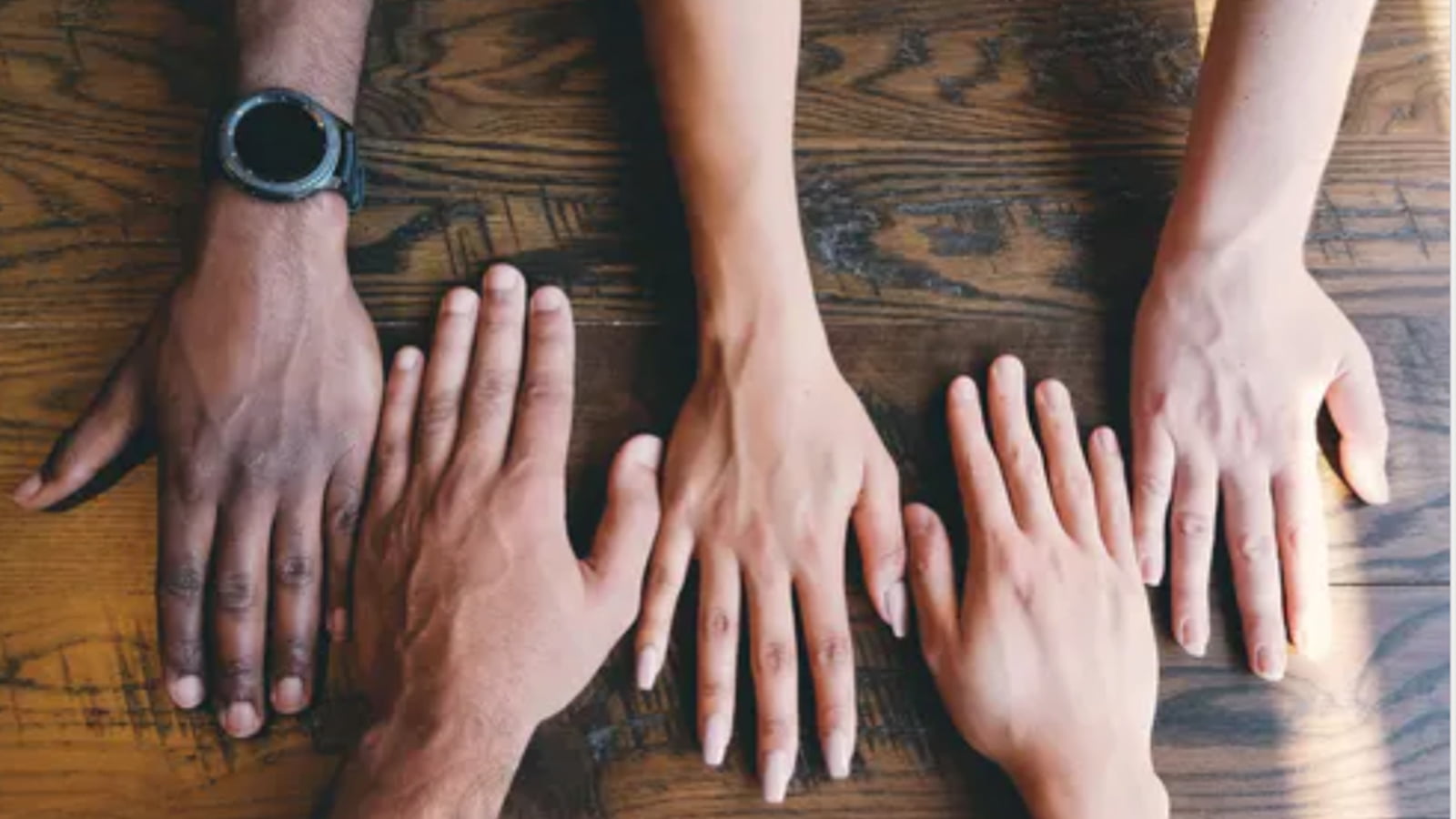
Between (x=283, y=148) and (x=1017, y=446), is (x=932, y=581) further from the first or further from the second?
(x=283, y=148)

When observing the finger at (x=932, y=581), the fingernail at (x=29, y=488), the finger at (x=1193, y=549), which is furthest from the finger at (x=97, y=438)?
the finger at (x=1193, y=549)

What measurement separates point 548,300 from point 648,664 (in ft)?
1.04

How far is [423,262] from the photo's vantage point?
1.12 meters

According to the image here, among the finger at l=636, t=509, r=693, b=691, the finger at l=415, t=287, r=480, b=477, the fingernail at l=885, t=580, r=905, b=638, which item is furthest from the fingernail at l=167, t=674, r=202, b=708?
the fingernail at l=885, t=580, r=905, b=638

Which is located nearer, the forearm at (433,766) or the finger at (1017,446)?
the forearm at (433,766)

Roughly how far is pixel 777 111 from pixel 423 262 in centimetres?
33

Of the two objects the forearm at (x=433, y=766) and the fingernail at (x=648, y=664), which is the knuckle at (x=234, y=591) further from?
the fingernail at (x=648, y=664)

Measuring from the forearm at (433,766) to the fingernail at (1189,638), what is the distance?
54 cm

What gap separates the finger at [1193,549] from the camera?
106 centimetres

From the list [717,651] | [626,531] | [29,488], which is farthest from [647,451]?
[29,488]

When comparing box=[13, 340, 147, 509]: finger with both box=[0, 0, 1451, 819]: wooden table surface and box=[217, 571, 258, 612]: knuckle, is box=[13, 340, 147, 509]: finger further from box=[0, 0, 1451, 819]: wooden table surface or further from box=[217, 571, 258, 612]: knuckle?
box=[217, 571, 258, 612]: knuckle

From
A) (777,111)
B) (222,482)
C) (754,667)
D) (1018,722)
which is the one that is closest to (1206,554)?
(1018,722)

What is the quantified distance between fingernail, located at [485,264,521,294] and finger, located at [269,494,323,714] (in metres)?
0.23

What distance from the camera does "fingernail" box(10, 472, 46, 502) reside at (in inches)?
41.3
